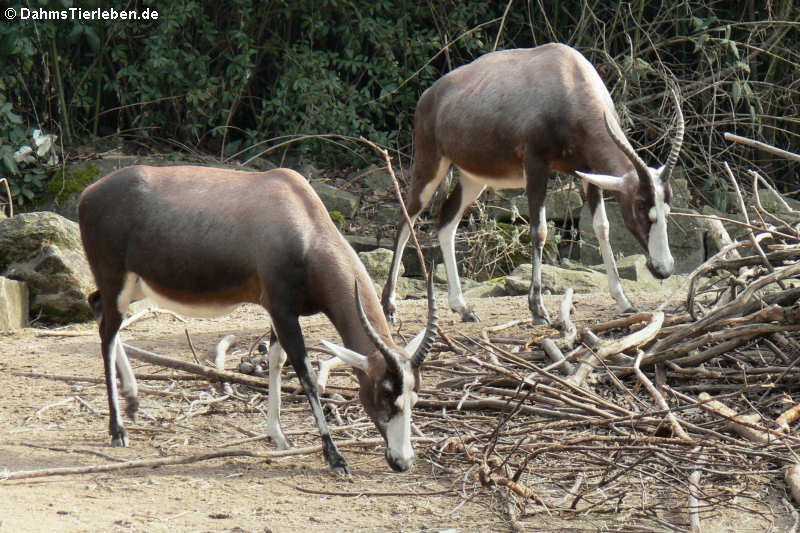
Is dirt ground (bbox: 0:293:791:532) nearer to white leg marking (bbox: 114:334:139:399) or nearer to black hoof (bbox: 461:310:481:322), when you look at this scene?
white leg marking (bbox: 114:334:139:399)

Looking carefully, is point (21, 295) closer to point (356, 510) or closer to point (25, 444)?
point (25, 444)

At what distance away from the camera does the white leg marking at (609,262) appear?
24.3 feet

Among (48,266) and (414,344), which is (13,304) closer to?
(48,266)

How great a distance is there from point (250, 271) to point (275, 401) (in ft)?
2.18

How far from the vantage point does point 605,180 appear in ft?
22.9

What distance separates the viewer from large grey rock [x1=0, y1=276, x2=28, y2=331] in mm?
8008

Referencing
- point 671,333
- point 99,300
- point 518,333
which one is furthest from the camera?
point 518,333

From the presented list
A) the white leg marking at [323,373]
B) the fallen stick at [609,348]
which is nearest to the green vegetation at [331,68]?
the fallen stick at [609,348]

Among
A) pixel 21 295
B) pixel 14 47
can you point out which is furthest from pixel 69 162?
pixel 21 295

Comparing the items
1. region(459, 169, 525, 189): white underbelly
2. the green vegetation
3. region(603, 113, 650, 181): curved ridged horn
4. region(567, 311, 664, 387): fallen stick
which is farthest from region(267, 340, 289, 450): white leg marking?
the green vegetation

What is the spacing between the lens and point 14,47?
36.1 ft

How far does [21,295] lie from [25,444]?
3302 mm

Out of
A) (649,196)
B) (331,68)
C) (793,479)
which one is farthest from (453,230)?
(331,68)

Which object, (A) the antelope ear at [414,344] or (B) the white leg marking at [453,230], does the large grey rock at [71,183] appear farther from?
(A) the antelope ear at [414,344]
